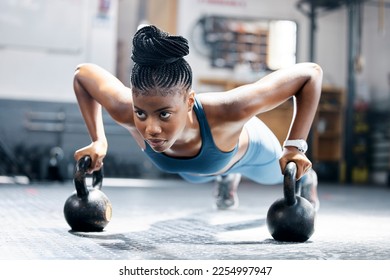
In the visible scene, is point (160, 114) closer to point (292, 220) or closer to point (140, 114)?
point (140, 114)

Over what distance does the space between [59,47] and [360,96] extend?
4.00 m

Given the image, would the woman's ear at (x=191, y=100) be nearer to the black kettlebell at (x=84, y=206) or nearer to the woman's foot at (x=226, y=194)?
the black kettlebell at (x=84, y=206)

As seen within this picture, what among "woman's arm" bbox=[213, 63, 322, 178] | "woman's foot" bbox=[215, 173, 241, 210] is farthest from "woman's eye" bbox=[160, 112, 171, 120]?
"woman's foot" bbox=[215, 173, 241, 210]

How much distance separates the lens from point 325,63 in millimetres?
7742

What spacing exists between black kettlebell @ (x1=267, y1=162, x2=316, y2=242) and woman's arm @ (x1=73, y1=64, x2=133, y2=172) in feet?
1.65

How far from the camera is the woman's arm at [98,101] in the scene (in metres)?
1.75

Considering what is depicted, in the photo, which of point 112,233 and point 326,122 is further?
point 326,122

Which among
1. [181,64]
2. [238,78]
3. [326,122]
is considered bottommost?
[326,122]

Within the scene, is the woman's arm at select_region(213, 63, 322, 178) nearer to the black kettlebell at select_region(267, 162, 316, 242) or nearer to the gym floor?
the black kettlebell at select_region(267, 162, 316, 242)

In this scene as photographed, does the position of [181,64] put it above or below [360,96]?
above

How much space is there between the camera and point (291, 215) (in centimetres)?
162
